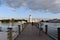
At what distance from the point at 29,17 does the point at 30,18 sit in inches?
26.2

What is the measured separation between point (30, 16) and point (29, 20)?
260 centimetres

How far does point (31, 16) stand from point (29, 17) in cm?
93

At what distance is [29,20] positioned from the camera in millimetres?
48469

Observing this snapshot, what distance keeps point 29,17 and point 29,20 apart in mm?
2073

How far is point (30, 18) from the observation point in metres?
46.5

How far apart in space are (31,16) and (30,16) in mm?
560

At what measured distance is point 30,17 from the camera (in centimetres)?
4641

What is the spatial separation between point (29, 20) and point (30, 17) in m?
2.44

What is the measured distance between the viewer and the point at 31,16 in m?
46.9

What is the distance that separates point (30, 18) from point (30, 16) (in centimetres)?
82

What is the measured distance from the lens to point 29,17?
4681cm
